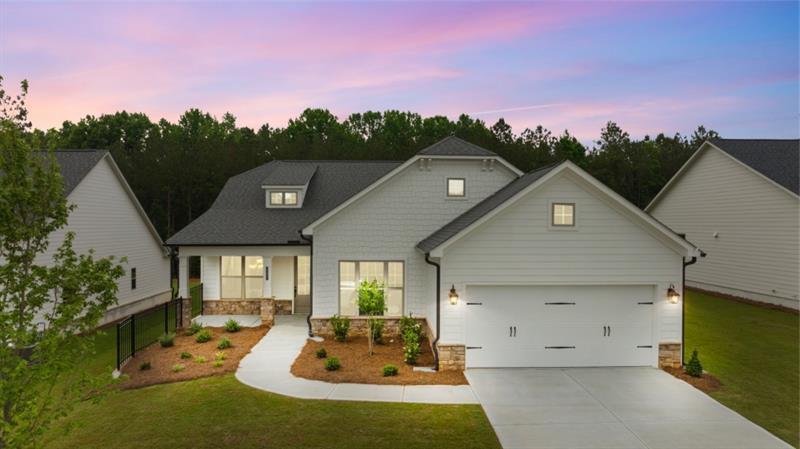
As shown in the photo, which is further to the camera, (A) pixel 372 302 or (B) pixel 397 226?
(B) pixel 397 226

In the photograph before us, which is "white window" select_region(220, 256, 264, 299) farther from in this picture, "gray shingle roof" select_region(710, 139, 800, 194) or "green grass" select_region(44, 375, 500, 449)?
"gray shingle roof" select_region(710, 139, 800, 194)

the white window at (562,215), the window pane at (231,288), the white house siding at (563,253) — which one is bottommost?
the window pane at (231,288)

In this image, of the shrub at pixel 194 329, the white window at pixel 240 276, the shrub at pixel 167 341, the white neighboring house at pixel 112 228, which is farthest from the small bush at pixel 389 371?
the white neighboring house at pixel 112 228

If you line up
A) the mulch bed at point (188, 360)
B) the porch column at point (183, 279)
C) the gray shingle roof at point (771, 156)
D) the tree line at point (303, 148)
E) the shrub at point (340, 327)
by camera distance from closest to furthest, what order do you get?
1. the mulch bed at point (188, 360)
2. the shrub at point (340, 327)
3. the porch column at point (183, 279)
4. the gray shingle roof at point (771, 156)
5. the tree line at point (303, 148)

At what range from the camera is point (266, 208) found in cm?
2027

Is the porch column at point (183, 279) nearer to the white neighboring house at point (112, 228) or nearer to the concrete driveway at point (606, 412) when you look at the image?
the white neighboring house at point (112, 228)

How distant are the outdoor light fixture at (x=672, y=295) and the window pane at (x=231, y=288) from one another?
15.8 m

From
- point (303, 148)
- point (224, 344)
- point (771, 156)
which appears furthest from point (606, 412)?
point (303, 148)

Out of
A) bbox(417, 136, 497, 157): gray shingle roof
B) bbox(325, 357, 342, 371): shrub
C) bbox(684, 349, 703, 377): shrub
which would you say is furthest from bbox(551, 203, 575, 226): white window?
bbox(325, 357, 342, 371): shrub

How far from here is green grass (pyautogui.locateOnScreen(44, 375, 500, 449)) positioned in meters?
7.84

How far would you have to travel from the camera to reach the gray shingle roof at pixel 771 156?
2073cm

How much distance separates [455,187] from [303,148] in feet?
102

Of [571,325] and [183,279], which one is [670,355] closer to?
[571,325]

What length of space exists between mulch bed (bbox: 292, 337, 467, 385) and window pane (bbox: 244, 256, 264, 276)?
18.7 feet
